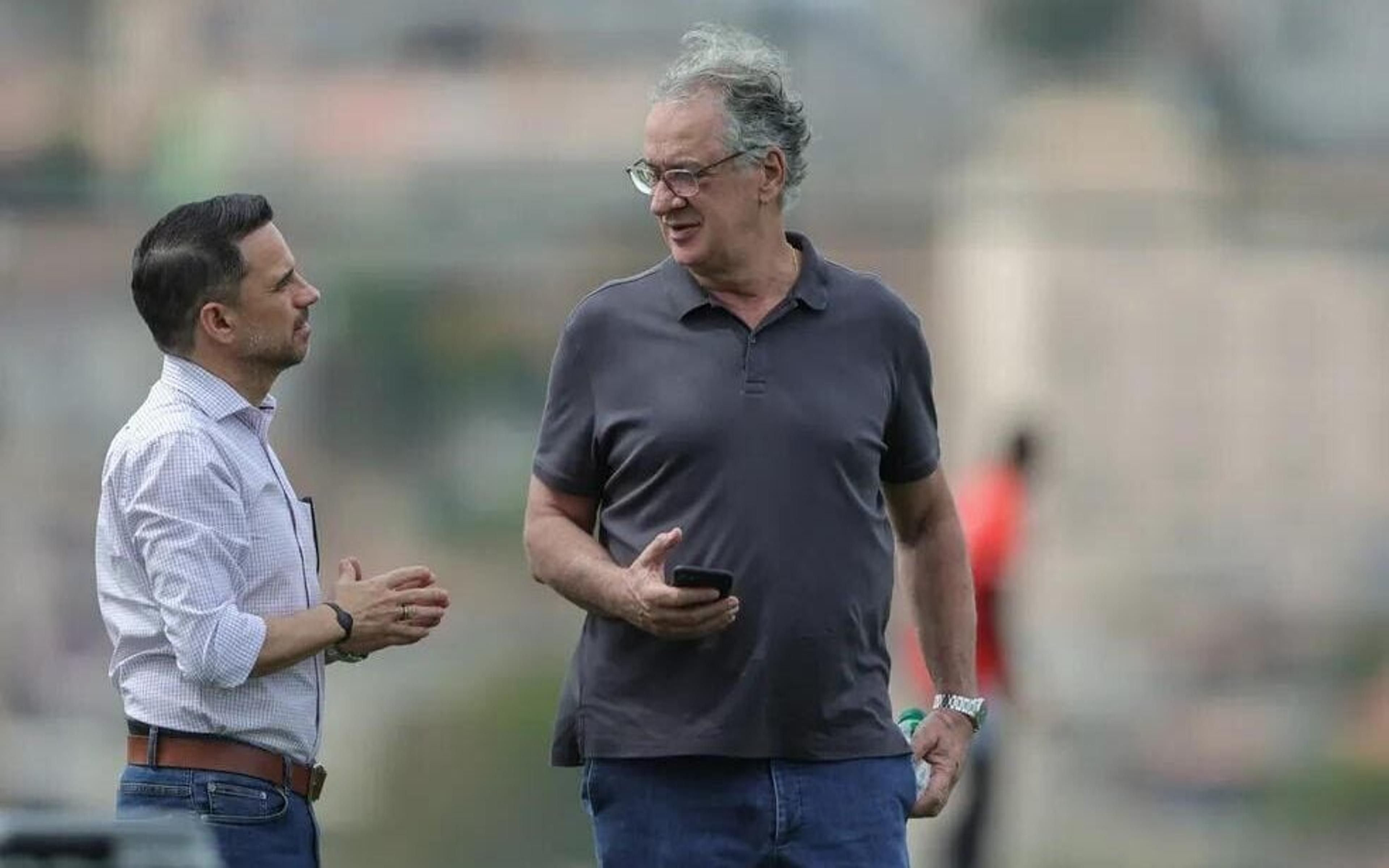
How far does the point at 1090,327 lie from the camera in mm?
36375

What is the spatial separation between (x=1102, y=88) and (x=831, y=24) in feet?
14.4

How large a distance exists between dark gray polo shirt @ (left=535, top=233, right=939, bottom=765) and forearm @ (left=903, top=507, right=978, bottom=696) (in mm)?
178

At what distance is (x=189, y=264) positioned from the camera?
3.75m

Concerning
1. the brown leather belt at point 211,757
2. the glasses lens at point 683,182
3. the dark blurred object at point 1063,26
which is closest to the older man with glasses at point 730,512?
the glasses lens at point 683,182

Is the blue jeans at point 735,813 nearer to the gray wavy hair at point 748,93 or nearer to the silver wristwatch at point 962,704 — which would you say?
the silver wristwatch at point 962,704

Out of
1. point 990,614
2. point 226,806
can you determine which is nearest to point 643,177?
point 226,806

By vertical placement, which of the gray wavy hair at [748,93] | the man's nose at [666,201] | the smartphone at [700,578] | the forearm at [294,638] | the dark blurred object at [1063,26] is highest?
the gray wavy hair at [748,93]

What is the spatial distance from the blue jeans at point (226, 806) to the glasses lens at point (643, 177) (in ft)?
2.79

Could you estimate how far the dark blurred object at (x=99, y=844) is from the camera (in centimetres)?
285

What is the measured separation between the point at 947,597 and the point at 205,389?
101 cm

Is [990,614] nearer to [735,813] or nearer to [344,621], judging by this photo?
[735,813]

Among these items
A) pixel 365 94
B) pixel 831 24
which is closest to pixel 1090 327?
pixel 831 24

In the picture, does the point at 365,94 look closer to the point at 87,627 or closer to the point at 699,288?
the point at 87,627

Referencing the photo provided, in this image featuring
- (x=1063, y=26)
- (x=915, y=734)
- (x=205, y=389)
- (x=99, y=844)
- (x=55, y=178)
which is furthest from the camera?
(x=1063, y=26)
